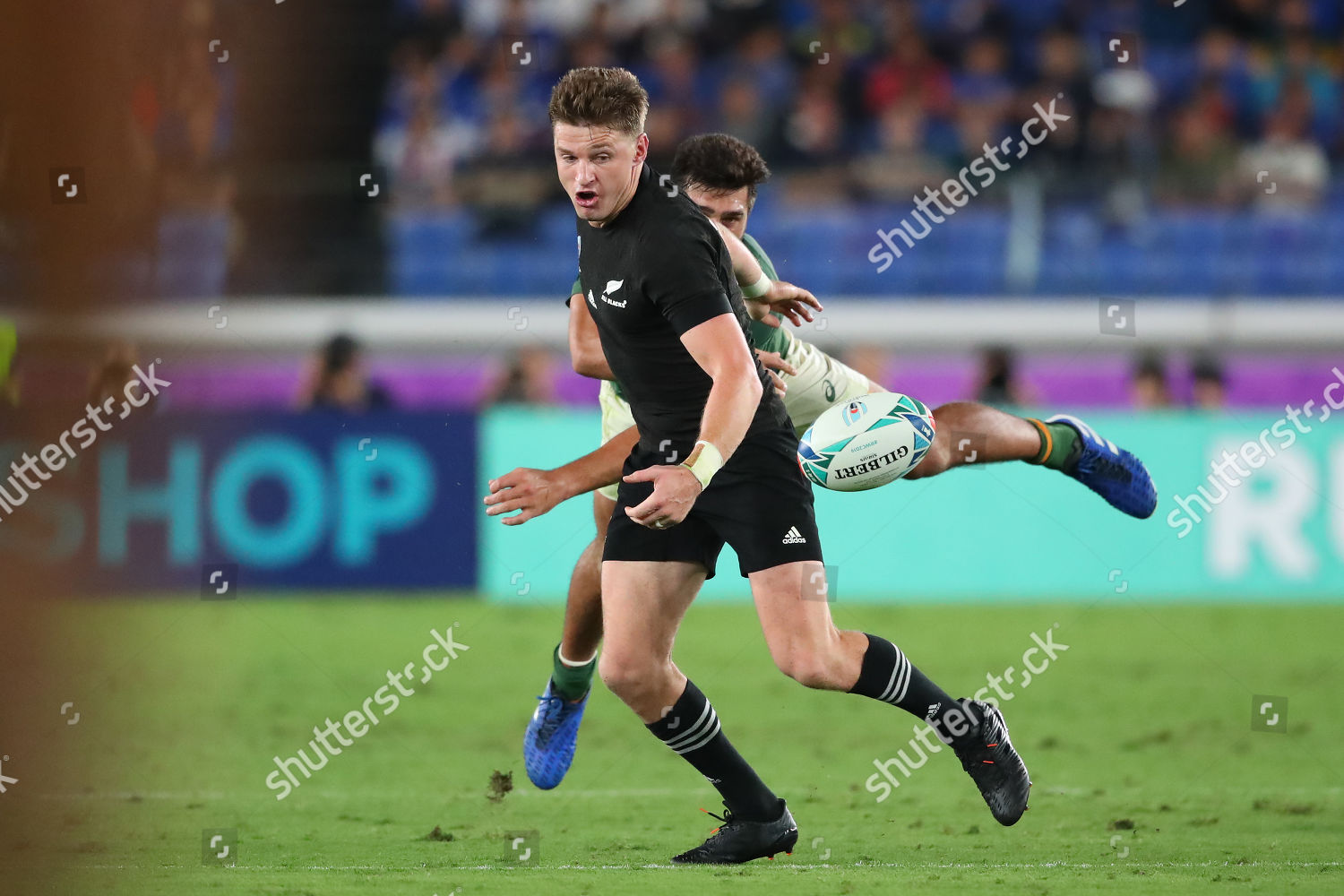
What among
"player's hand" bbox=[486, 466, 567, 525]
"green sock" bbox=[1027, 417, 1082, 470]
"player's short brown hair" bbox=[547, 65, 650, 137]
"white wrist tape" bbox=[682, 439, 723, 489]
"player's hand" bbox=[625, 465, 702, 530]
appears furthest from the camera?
"green sock" bbox=[1027, 417, 1082, 470]

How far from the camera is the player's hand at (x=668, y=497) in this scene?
4.08 m

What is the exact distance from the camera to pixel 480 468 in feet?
37.1

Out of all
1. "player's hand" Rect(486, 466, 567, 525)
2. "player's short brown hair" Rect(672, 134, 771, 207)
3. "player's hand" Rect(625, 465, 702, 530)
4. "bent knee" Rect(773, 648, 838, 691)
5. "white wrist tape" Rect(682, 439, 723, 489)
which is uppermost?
"player's short brown hair" Rect(672, 134, 771, 207)

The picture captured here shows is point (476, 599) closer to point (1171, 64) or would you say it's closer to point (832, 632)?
point (832, 632)

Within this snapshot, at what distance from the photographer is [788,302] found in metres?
5.33

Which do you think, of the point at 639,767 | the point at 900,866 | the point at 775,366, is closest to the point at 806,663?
the point at 900,866

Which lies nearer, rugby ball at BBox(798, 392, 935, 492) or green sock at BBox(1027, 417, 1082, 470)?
rugby ball at BBox(798, 392, 935, 492)

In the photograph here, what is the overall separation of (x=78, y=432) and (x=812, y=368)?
2.98 meters

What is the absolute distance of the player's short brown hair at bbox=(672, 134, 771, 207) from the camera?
5816 mm

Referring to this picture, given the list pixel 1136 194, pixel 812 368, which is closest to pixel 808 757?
pixel 812 368

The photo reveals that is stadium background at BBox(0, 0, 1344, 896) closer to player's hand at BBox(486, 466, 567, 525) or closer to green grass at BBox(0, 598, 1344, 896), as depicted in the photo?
green grass at BBox(0, 598, 1344, 896)

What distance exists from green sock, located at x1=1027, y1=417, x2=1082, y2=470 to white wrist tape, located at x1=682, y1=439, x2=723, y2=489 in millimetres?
2392

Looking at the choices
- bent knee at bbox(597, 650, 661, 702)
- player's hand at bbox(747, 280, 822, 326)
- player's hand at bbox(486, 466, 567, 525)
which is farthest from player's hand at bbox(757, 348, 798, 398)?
bent knee at bbox(597, 650, 661, 702)

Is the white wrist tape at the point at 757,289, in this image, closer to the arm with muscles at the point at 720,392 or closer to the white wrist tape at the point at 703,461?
the arm with muscles at the point at 720,392
